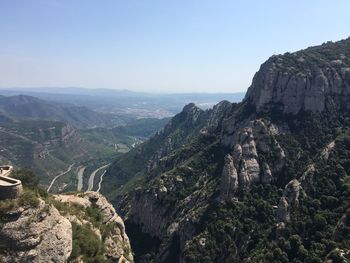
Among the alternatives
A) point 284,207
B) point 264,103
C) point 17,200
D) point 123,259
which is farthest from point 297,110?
point 17,200

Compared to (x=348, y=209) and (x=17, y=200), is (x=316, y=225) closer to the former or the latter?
(x=348, y=209)

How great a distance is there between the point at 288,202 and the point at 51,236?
72.5 metres

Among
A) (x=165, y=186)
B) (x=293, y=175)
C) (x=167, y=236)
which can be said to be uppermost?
(x=293, y=175)

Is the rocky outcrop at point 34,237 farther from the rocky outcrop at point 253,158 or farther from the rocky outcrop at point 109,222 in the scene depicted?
the rocky outcrop at point 253,158

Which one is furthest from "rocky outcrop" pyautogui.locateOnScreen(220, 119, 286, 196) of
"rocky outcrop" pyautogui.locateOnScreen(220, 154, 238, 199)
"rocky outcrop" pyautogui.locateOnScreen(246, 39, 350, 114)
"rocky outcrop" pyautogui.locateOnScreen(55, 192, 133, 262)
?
"rocky outcrop" pyautogui.locateOnScreen(55, 192, 133, 262)

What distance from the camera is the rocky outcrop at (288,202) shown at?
111m

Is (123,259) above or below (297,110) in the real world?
below

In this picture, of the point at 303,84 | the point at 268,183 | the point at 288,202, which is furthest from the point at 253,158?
the point at 303,84

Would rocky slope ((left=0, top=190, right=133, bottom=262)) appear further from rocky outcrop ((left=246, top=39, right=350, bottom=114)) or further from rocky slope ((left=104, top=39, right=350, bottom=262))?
rocky outcrop ((left=246, top=39, right=350, bottom=114))

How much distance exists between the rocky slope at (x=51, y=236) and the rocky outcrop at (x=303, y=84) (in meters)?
96.3

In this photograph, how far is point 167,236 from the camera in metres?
129

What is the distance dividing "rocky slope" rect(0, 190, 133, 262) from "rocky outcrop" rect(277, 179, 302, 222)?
1900 inches

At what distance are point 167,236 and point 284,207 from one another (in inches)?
1525

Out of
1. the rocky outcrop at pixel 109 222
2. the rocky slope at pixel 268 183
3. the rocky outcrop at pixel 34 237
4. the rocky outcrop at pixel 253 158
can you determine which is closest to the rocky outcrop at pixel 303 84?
the rocky slope at pixel 268 183
